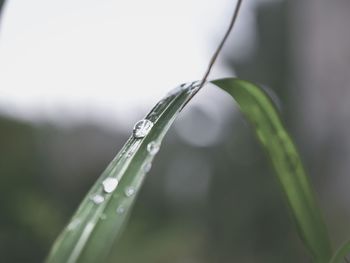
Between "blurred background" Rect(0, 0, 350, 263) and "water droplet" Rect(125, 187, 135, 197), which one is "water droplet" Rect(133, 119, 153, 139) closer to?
"water droplet" Rect(125, 187, 135, 197)

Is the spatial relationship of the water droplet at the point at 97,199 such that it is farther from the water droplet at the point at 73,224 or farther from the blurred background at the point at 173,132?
the blurred background at the point at 173,132

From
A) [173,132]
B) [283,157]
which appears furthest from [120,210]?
[173,132]

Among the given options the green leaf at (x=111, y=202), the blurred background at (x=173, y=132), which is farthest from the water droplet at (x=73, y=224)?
the blurred background at (x=173, y=132)

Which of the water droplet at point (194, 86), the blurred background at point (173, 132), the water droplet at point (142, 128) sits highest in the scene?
the water droplet at point (194, 86)

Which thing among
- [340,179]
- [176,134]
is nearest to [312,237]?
[176,134]

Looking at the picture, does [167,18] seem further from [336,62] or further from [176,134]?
[336,62]

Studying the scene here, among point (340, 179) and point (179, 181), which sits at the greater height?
point (179, 181)
